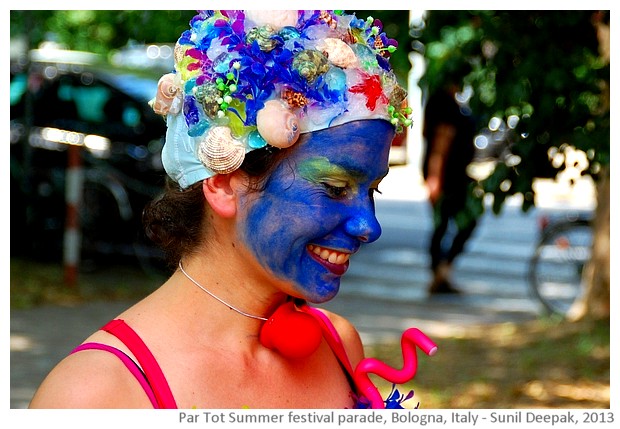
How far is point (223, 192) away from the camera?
6.72ft

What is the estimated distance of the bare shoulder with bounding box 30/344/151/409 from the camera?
1.82m

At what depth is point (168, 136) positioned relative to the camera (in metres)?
Result: 2.14

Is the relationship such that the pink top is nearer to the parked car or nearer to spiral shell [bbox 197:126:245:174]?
spiral shell [bbox 197:126:245:174]

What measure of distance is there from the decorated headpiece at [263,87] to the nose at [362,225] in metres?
0.19

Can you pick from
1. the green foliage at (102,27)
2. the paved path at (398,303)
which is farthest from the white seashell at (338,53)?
the paved path at (398,303)

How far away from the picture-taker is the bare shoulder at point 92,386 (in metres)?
1.82

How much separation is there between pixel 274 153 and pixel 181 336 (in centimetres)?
42

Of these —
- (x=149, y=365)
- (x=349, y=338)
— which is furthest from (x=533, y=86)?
(x=149, y=365)

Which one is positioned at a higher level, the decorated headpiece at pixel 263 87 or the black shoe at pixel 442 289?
the decorated headpiece at pixel 263 87

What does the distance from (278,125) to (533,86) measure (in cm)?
234

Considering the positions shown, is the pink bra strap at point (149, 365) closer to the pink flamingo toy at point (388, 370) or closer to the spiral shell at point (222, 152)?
the spiral shell at point (222, 152)

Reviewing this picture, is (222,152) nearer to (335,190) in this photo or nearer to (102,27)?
(335,190)

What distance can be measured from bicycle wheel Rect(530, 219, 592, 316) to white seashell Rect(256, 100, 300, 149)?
21.7 feet

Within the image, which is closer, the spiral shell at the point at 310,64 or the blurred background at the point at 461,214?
the spiral shell at the point at 310,64
